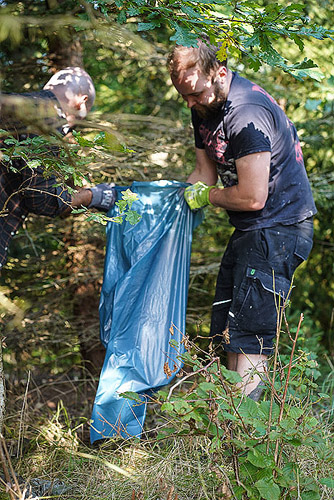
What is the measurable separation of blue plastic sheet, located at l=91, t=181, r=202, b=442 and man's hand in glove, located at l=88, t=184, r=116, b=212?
44mm

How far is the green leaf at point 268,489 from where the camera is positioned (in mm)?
1404

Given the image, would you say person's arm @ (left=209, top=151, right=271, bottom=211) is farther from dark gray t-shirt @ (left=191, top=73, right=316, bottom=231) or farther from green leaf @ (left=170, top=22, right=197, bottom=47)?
green leaf @ (left=170, top=22, right=197, bottom=47)

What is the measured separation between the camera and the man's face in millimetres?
2076

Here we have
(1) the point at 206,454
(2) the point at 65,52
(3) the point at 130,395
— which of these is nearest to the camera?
(3) the point at 130,395

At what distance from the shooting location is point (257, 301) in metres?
2.12

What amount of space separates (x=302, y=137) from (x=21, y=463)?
2.64 m

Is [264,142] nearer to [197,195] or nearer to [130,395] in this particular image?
[197,195]

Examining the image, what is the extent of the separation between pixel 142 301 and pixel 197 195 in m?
0.55

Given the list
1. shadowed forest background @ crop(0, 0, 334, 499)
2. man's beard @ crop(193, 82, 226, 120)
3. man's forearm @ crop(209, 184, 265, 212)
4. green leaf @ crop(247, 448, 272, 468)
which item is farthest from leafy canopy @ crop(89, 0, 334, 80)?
green leaf @ crop(247, 448, 272, 468)

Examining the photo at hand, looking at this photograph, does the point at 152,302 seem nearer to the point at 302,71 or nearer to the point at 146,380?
the point at 146,380

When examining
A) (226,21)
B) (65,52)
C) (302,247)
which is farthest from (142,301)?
(65,52)

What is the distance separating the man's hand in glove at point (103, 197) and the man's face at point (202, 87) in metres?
0.57

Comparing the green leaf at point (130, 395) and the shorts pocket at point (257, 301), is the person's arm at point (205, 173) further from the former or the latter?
the green leaf at point (130, 395)

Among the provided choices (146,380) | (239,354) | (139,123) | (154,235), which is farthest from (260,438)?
(139,123)
